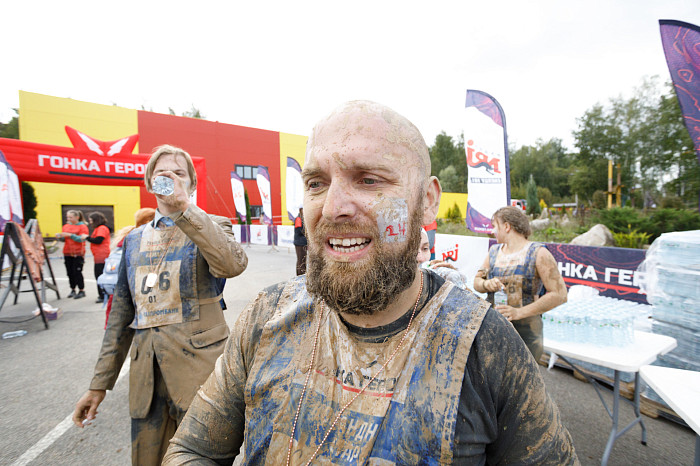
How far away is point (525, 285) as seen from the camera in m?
3.06

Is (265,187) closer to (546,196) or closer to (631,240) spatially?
(631,240)

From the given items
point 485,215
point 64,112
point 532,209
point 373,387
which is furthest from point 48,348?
point 532,209

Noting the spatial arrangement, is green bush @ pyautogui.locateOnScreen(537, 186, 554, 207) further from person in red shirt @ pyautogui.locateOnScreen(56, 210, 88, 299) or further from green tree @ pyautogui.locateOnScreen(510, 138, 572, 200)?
person in red shirt @ pyautogui.locateOnScreen(56, 210, 88, 299)

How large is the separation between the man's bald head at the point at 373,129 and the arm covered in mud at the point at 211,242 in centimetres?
104

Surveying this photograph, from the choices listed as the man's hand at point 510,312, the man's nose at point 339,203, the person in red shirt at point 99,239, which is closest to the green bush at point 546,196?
the man's hand at point 510,312

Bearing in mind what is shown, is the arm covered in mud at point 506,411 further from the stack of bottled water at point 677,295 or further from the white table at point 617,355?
the stack of bottled water at point 677,295

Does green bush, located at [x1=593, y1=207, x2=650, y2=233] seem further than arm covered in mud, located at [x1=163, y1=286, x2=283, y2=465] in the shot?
Yes

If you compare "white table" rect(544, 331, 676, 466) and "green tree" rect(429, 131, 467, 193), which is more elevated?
"green tree" rect(429, 131, 467, 193)

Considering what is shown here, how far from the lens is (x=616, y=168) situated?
2572cm

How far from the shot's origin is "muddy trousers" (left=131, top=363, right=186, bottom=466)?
1856 mm

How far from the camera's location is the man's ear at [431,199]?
1.10 meters

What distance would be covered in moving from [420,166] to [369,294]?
0.42 metres

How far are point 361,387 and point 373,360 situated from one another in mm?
80

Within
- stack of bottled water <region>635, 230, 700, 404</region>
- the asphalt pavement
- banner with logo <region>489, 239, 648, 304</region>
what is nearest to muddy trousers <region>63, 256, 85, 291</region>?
the asphalt pavement
